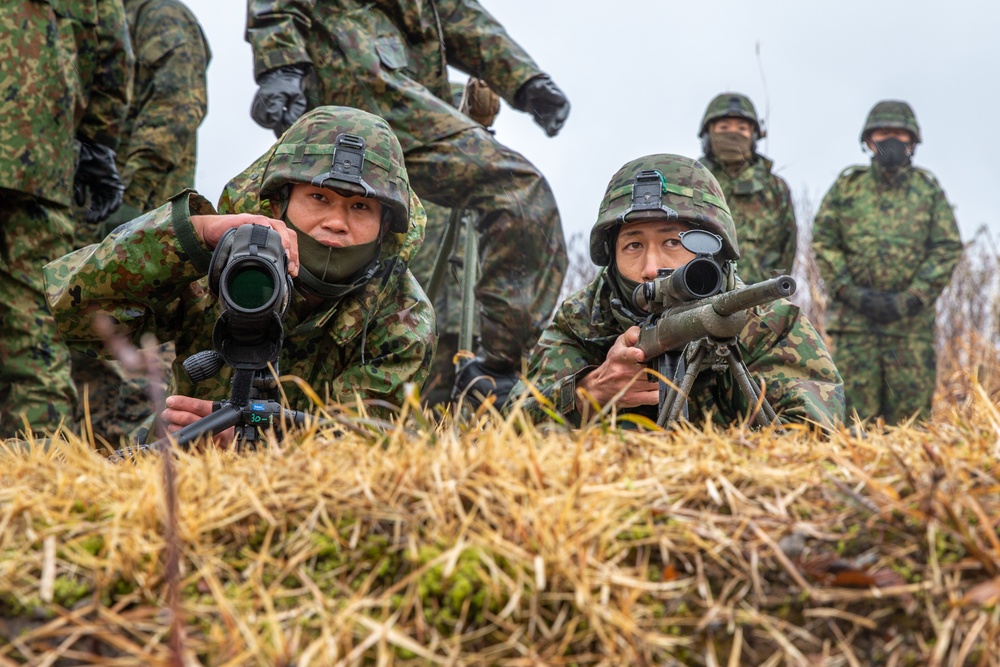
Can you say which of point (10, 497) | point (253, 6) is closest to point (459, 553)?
point (10, 497)

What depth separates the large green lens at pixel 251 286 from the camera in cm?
276

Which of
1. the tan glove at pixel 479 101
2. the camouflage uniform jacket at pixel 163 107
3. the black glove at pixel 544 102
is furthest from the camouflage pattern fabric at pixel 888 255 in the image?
the camouflage uniform jacket at pixel 163 107

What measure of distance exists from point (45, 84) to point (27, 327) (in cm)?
105

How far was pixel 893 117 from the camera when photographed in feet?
30.3

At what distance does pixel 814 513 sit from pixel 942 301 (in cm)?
1521

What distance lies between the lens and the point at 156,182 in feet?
21.8

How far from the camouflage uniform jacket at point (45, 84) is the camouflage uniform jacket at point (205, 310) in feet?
3.63

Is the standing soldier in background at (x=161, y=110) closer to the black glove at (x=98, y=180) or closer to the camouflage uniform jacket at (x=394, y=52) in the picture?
the black glove at (x=98, y=180)

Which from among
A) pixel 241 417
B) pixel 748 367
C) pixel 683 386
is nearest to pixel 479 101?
pixel 748 367

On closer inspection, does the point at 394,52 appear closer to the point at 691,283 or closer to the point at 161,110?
the point at 161,110

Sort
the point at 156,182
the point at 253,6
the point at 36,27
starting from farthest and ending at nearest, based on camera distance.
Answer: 1. the point at 156,182
2. the point at 253,6
3. the point at 36,27

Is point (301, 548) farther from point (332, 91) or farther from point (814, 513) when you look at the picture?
point (332, 91)

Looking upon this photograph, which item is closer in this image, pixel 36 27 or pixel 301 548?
pixel 301 548

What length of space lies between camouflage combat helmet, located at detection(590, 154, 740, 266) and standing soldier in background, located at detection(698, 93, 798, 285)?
15.0 ft
